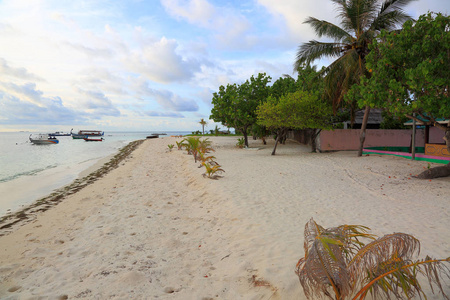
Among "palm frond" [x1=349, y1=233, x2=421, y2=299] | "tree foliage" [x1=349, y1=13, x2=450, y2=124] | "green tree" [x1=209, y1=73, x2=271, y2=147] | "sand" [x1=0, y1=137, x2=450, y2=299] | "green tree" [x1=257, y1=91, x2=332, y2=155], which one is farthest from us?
"green tree" [x1=209, y1=73, x2=271, y2=147]

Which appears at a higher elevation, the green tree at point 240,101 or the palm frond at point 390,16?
the palm frond at point 390,16

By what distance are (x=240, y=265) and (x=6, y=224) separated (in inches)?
247

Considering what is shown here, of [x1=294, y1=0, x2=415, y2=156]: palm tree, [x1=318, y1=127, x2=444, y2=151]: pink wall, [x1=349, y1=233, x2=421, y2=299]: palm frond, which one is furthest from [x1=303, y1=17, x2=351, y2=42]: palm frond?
[x1=349, y1=233, x2=421, y2=299]: palm frond

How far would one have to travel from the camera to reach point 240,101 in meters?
20.7

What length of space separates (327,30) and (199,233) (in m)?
14.1

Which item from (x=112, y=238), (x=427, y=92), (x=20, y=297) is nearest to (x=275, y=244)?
(x=112, y=238)

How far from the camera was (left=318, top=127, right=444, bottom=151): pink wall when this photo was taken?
58.9 feet

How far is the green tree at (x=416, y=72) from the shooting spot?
23.8ft

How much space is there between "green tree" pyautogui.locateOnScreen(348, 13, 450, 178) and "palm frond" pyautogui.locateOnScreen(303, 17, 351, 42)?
5.21 metres

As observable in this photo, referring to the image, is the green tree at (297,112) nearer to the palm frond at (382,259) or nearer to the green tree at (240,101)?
the green tree at (240,101)

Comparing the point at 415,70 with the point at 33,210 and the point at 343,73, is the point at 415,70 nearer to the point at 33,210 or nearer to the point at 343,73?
the point at 343,73

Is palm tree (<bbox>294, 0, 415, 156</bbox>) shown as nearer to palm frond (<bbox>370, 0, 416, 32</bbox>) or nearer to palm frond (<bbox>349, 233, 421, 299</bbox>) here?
palm frond (<bbox>370, 0, 416, 32</bbox>)

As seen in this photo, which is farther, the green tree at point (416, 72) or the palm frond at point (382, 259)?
the green tree at point (416, 72)

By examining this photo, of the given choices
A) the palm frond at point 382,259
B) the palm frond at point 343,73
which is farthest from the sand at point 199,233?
the palm frond at point 343,73
